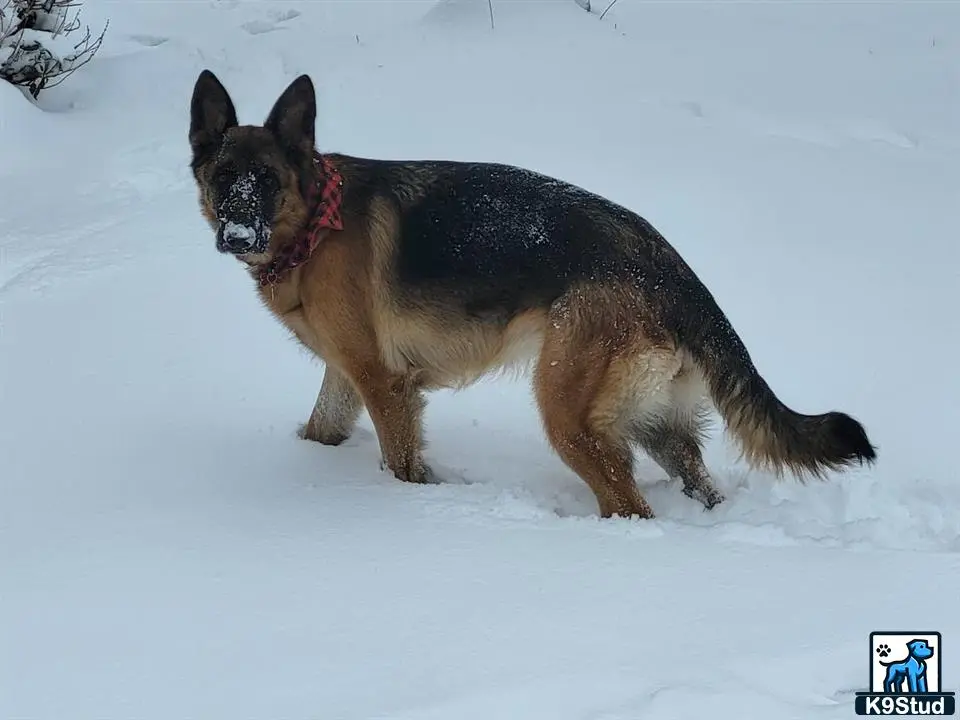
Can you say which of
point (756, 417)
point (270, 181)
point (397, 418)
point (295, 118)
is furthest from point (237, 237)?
point (756, 417)

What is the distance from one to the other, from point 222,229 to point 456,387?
4.25 ft

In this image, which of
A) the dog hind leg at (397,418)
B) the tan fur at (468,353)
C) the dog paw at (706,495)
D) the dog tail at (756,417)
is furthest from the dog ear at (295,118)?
the dog paw at (706,495)

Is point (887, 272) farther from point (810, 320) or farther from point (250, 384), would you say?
point (250, 384)

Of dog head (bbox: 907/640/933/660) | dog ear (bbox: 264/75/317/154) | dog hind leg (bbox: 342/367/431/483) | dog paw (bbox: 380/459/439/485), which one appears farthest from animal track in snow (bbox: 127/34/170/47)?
dog head (bbox: 907/640/933/660)

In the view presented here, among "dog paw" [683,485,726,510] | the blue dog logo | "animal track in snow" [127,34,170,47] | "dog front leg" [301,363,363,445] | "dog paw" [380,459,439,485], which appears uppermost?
"animal track in snow" [127,34,170,47]

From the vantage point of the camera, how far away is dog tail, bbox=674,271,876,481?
370cm

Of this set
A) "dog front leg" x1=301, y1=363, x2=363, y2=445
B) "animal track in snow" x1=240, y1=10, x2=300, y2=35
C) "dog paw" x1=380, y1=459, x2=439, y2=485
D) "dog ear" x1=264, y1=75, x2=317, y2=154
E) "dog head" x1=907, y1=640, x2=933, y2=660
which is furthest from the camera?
"animal track in snow" x1=240, y1=10, x2=300, y2=35

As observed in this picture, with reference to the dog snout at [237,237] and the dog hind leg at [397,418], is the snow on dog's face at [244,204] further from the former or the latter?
the dog hind leg at [397,418]

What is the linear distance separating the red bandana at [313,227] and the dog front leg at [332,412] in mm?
632

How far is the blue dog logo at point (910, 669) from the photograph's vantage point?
2477mm

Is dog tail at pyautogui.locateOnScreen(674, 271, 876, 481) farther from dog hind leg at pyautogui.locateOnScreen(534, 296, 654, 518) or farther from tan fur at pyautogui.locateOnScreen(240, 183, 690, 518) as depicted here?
dog hind leg at pyautogui.locateOnScreen(534, 296, 654, 518)

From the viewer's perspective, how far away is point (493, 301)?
13.3 ft

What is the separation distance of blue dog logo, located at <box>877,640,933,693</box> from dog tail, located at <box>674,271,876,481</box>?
1.13 m

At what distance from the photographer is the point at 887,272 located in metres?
6.12
